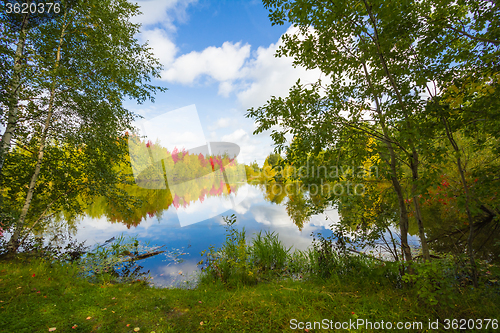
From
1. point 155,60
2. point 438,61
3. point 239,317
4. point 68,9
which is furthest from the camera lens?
point 155,60

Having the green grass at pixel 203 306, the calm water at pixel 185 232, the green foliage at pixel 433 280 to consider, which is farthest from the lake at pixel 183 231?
the green foliage at pixel 433 280

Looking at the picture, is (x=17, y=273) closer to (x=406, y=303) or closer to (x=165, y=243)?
(x=165, y=243)

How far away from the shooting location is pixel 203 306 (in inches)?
156

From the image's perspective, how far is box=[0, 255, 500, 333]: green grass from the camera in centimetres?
316

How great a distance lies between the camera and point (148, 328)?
327 centimetres

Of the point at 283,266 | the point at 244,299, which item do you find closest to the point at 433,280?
the point at 244,299

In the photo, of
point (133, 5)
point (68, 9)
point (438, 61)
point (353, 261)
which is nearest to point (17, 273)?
point (68, 9)

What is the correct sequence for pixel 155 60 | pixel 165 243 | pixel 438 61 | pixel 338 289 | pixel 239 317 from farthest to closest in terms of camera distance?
pixel 165 243, pixel 155 60, pixel 338 289, pixel 239 317, pixel 438 61

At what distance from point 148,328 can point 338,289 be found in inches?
152

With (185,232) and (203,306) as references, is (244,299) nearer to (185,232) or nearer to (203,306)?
(203,306)

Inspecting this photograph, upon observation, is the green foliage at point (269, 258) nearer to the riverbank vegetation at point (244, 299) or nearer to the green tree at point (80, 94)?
the riverbank vegetation at point (244, 299)

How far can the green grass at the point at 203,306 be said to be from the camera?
316cm

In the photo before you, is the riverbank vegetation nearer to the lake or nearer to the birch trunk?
the lake

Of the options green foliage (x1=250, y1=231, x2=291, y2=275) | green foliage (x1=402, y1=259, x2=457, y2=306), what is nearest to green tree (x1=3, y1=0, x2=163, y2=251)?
green foliage (x1=250, y1=231, x2=291, y2=275)
